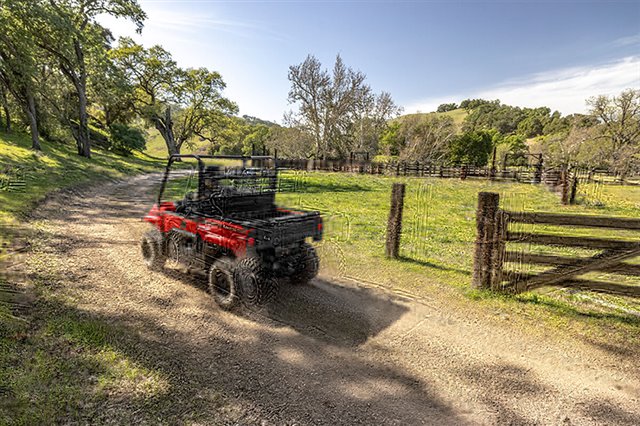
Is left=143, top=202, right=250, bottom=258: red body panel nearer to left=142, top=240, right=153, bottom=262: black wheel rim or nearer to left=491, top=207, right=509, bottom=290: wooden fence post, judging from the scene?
left=142, top=240, right=153, bottom=262: black wheel rim

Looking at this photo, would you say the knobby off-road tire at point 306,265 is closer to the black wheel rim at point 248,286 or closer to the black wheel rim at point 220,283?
the black wheel rim at point 248,286

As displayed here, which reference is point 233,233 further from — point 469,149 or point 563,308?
point 469,149

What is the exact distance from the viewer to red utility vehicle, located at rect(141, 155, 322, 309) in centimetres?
513

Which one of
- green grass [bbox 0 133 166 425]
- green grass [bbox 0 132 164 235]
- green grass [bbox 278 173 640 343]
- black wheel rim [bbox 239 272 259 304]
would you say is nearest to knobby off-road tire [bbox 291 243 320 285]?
green grass [bbox 278 173 640 343]

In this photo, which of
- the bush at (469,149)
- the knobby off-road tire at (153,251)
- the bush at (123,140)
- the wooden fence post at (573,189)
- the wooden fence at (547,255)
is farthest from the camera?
the bush at (469,149)

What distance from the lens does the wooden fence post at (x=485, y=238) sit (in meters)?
6.05

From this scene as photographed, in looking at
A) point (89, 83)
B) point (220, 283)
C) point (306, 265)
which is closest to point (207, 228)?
point (220, 283)

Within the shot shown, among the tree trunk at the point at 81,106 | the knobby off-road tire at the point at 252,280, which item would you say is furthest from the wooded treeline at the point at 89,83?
the knobby off-road tire at the point at 252,280

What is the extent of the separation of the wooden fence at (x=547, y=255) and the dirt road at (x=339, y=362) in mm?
1137

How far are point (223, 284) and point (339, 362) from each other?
236cm

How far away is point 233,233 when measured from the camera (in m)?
5.14

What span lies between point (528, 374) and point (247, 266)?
3940 millimetres

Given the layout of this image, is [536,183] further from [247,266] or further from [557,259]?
[247,266]

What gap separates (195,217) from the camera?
585 cm
